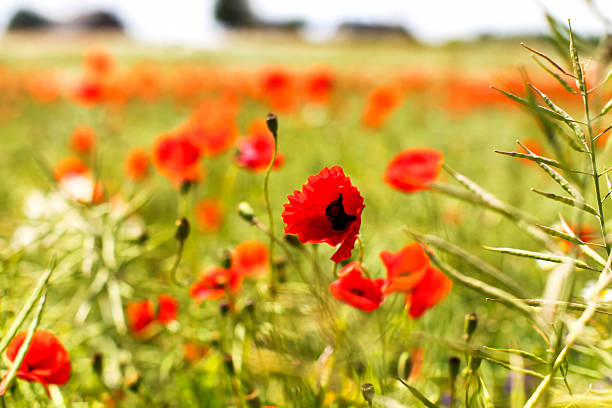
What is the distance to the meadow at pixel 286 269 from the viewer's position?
0.42 meters

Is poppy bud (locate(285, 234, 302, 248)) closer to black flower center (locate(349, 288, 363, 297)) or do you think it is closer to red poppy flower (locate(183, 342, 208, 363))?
black flower center (locate(349, 288, 363, 297))

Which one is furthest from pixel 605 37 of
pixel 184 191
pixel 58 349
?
pixel 184 191

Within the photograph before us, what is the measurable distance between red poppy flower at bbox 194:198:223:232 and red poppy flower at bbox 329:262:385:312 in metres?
0.93

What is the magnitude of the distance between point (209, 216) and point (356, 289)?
99 centimetres

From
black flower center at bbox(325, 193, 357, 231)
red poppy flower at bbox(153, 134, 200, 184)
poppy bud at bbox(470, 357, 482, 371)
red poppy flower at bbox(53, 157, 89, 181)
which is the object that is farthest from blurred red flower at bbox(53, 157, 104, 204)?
poppy bud at bbox(470, 357, 482, 371)

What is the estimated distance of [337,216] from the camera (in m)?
0.48

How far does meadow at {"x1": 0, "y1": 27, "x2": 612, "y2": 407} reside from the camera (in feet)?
1.37

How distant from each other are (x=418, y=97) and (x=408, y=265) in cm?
353

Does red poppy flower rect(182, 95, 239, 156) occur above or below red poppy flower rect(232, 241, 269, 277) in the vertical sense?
above

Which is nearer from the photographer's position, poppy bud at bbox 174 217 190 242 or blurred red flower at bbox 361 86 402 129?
poppy bud at bbox 174 217 190 242

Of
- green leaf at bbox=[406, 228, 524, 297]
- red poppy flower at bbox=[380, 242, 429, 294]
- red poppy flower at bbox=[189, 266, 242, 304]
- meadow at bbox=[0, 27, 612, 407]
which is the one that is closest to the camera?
green leaf at bbox=[406, 228, 524, 297]

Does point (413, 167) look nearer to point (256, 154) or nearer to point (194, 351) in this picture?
point (256, 154)

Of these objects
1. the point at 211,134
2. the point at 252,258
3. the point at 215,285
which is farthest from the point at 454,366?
the point at 211,134

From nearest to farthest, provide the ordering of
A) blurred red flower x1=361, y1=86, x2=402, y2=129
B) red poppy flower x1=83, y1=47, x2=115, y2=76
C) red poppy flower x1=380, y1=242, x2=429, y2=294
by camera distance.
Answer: red poppy flower x1=380, y1=242, x2=429, y2=294
blurred red flower x1=361, y1=86, x2=402, y2=129
red poppy flower x1=83, y1=47, x2=115, y2=76
